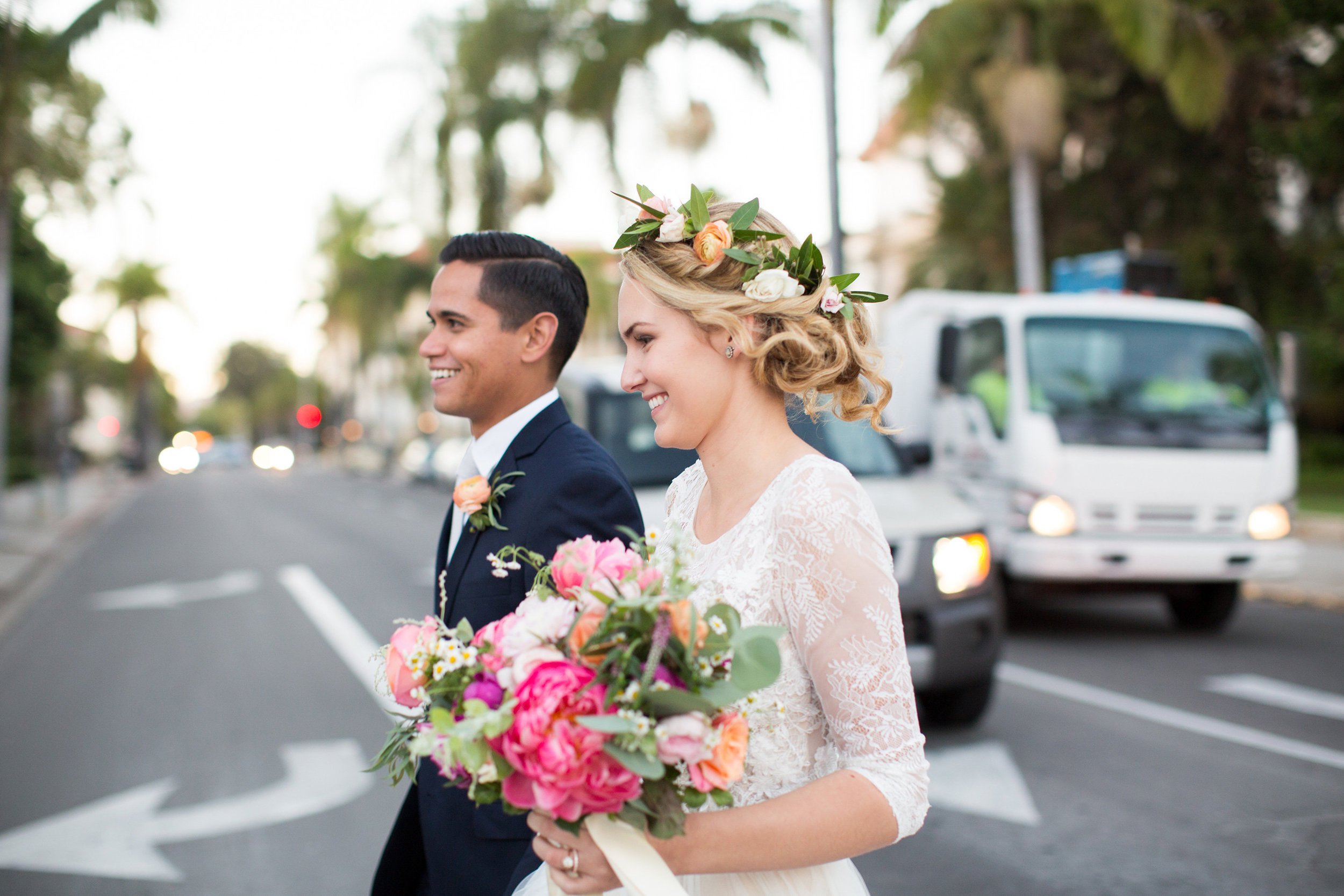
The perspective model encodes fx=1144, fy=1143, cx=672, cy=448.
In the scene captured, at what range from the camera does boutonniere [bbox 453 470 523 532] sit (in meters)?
2.35

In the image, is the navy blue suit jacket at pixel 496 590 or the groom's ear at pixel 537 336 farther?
the groom's ear at pixel 537 336

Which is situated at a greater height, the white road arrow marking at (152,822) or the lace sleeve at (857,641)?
the lace sleeve at (857,641)

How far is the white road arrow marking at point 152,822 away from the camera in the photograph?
4629 mm

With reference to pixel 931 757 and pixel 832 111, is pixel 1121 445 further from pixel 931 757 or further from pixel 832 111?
Result: pixel 832 111

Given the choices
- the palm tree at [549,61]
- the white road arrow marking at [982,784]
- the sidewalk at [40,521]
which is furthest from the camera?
the palm tree at [549,61]

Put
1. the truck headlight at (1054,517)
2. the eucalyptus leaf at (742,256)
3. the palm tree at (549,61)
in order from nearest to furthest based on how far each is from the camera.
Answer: the eucalyptus leaf at (742,256), the truck headlight at (1054,517), the palm tree at (549,61)

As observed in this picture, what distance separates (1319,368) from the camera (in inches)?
595

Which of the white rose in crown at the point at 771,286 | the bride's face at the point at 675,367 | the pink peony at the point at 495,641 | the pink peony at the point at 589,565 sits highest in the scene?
the white rose in crown at the point at 771,286

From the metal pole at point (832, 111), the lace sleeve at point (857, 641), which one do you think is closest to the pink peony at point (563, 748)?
the lace sleeve at point (857, 641)

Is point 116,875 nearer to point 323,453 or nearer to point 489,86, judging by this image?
point 489,86

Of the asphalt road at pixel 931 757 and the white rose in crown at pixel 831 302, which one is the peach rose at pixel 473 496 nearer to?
the white rose in crown at pixel 831 302

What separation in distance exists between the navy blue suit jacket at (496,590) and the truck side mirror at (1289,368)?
27.3 ft

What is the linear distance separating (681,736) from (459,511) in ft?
4.19

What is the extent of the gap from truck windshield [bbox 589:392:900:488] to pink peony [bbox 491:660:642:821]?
198 inches
